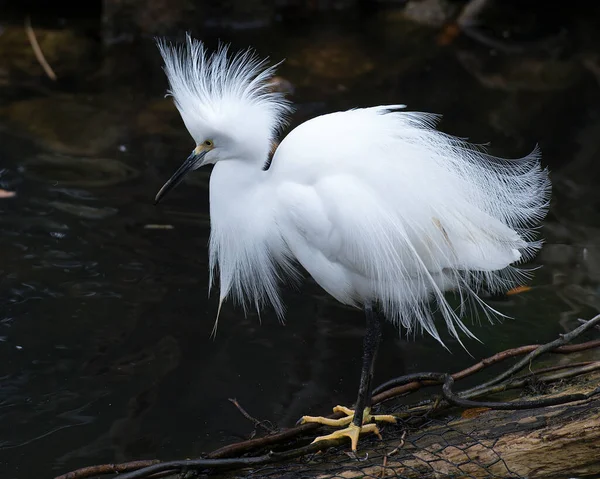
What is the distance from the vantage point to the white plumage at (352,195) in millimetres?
2439

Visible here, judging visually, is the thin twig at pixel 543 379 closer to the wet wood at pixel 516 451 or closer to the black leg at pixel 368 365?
the wet wood at pixel 516 451

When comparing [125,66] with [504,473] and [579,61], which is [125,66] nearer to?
[579,61]

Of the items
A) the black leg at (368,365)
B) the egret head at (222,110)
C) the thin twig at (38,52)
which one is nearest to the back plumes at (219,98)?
the egret head at (222,110)

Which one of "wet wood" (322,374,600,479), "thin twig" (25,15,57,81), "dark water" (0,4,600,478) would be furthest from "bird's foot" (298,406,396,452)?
"thin twig" (25,15,57,81)

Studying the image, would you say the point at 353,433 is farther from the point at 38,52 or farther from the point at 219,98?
the point at 38,52

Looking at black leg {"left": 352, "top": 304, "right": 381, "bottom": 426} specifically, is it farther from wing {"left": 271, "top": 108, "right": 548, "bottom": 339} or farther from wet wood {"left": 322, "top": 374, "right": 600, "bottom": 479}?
wet wood {"left": 322, "top": 374, "right": 600, "bottom": 479}

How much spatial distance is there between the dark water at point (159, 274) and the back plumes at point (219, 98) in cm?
108

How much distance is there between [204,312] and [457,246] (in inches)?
56.9

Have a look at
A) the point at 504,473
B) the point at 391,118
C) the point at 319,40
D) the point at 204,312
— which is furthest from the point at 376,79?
the point at 504,473

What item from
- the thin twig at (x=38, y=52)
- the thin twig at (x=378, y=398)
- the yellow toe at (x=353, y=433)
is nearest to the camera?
the thin twig at (x=378, y=398)

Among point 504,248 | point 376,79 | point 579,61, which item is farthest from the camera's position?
point 579,61

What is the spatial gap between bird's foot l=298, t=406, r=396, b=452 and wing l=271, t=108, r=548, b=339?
0.32m

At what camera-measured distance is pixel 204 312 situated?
362 cm

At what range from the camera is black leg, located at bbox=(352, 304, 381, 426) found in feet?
8.04
